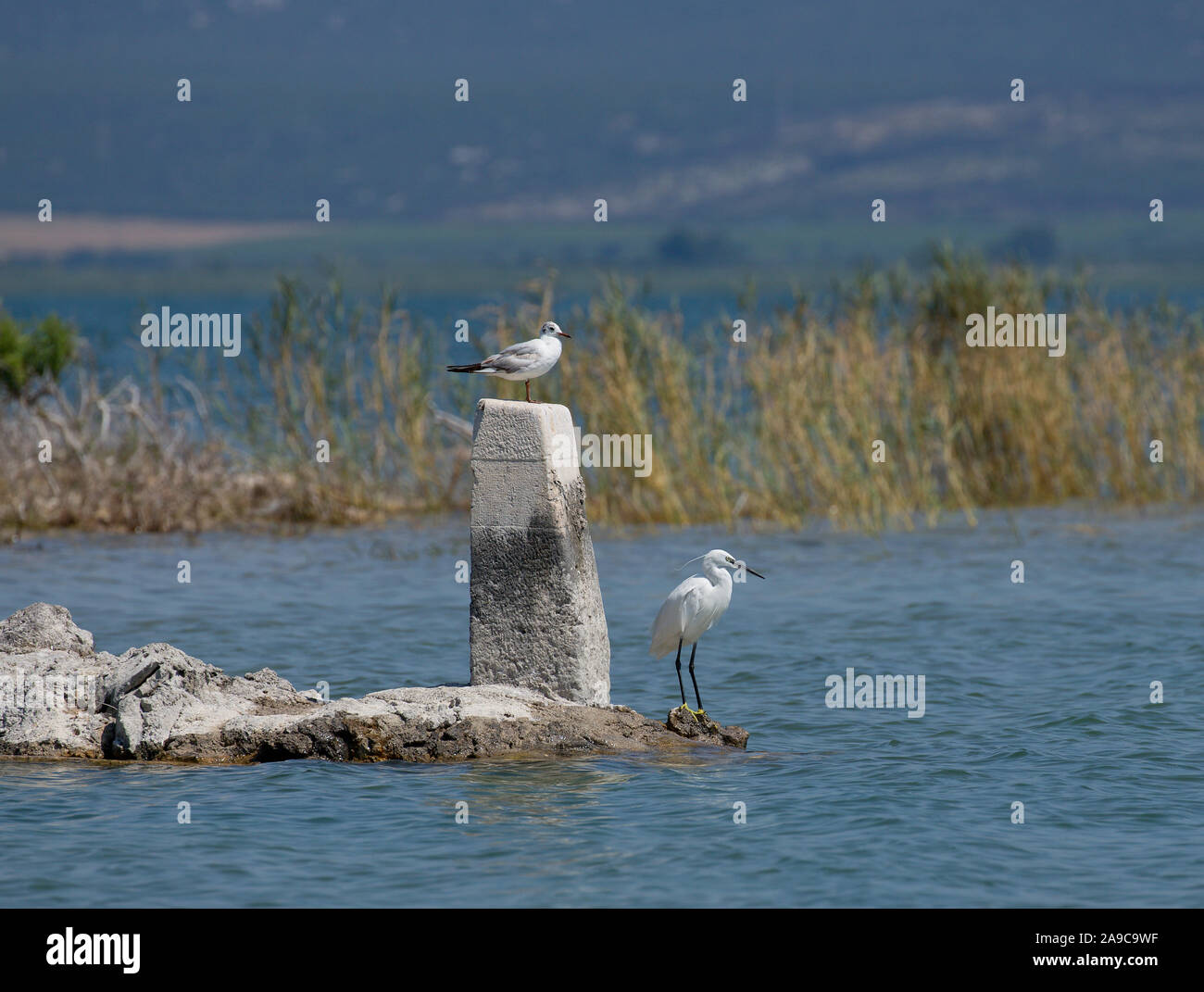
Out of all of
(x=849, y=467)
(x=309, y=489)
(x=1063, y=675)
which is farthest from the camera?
(x=309, y=489)

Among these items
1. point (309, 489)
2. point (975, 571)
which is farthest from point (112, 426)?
point (975, 571)

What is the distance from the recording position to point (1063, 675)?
12219 mm

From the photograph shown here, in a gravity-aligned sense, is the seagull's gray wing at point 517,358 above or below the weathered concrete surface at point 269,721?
above

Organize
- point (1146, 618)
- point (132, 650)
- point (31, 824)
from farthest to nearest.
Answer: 1. point (1146, 618)
2. point (132, 650)
3. point (31, 824)

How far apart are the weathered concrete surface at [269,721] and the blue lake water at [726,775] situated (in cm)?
21

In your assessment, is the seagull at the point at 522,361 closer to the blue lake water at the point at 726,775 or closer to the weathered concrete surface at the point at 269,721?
the weathered concrete surface at the point at 269,721

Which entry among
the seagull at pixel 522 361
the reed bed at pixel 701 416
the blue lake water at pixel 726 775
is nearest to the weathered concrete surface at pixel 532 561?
the seagull at pixel 522 361

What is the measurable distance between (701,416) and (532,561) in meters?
8.60

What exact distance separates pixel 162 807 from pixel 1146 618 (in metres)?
8.90

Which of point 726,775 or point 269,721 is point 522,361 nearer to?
point 269,721

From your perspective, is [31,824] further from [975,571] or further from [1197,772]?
[975,571]

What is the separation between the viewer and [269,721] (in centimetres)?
947

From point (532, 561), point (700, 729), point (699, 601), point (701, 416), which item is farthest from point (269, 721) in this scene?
point (701, 416)

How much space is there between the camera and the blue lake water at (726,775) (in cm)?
750
